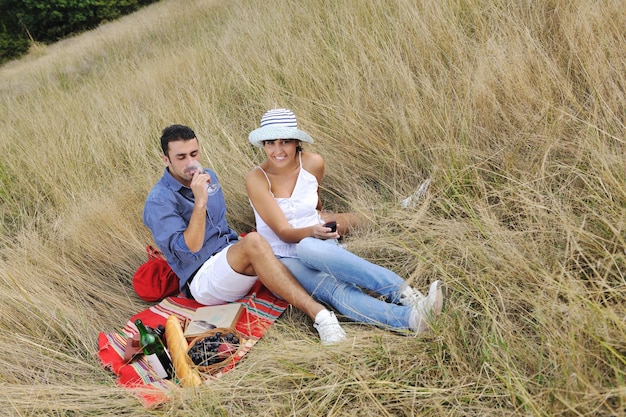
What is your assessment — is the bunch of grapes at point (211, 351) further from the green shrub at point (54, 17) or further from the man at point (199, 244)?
the green shrub at point (54, 17)

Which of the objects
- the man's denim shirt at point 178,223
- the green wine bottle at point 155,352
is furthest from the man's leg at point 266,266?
the green wine bottle at point 155,352

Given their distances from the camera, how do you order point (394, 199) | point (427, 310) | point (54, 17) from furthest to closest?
1. point (54, 17)
2. point (394, 199)
3. point (427, 310)

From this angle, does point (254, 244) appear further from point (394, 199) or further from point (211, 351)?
point (394, 199)

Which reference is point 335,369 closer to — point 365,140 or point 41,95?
point 365,140

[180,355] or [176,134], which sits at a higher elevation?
[176,134]

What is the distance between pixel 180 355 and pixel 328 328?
82 cm

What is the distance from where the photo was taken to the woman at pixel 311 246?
2484mm

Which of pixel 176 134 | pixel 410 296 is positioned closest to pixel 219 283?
pixel 176 134

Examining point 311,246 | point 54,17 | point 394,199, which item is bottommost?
point 394,199

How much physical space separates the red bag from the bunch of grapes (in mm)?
749

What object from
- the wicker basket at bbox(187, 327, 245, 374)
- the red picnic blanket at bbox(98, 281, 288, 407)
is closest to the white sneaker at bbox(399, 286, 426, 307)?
the red picnic blanket at bbox(98, 281, 288, 407)

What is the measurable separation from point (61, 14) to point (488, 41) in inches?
836

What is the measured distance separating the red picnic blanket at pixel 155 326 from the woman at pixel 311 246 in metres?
0.28

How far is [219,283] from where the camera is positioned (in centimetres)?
301
